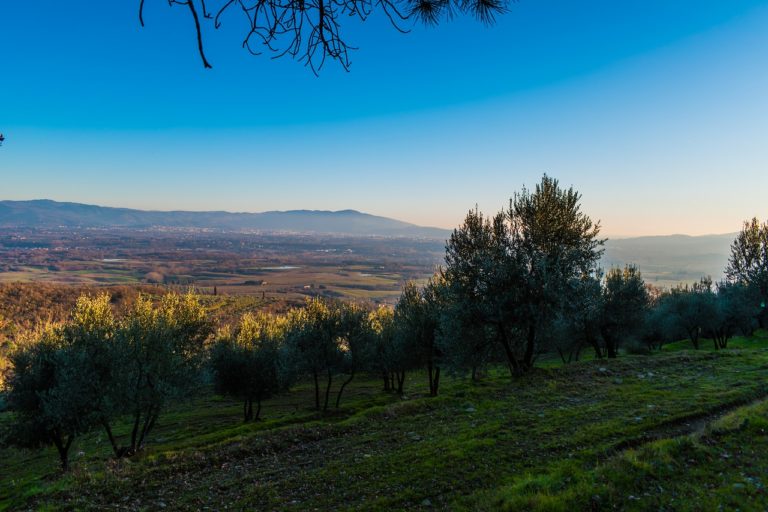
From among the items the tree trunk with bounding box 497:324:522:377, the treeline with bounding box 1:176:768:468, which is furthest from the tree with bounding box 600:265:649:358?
the tree trunk with bounding box 497:324:522:377

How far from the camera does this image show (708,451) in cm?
1159

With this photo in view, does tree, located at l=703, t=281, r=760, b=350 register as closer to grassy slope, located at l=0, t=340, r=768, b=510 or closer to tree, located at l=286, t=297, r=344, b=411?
grassy slope, located at l=0, t=340, r=768, b=510

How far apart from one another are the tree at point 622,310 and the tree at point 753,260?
18641mm

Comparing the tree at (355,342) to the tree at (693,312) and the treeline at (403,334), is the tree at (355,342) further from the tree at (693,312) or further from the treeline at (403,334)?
the tree at (693,312)

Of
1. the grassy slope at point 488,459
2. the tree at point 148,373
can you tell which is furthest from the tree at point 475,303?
the tree at point 148,373

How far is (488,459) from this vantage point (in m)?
13.2

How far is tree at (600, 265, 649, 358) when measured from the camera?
141ft

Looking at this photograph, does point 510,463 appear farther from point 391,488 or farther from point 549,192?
point 549,192

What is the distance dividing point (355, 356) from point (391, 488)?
99.8ft

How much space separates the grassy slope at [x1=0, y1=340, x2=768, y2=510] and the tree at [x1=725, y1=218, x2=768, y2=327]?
36.7 m

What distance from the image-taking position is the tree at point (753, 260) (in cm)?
4862

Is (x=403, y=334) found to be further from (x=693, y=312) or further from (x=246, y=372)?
(x=693, y=312)

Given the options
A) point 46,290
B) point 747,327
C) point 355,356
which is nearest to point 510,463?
point 355,356

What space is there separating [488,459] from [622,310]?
3857 cm
